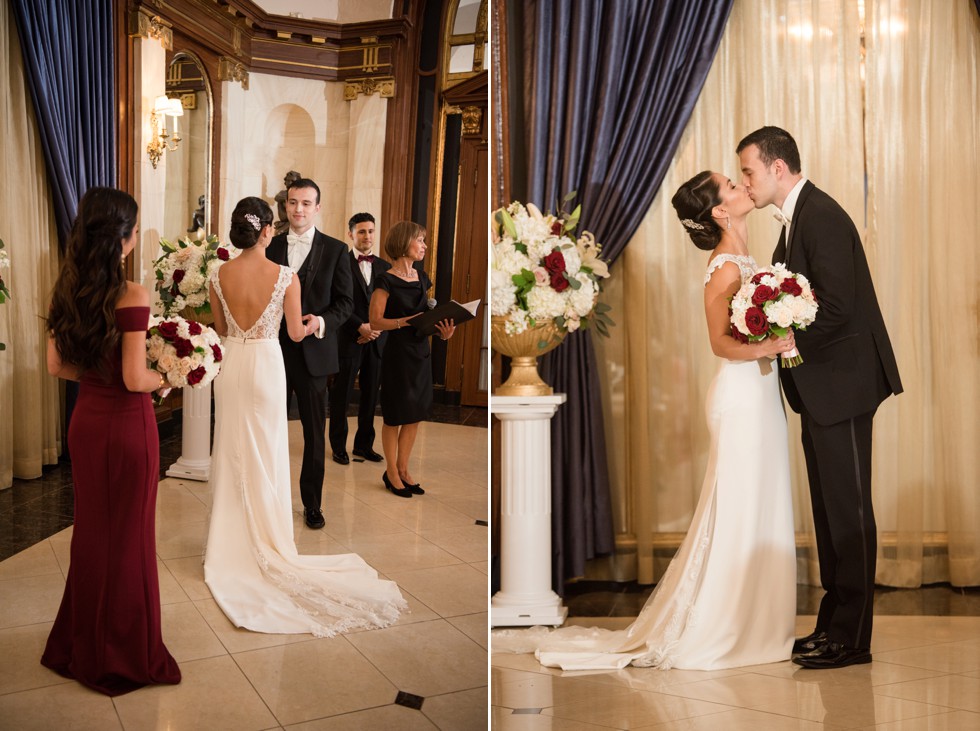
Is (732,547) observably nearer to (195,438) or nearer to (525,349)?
(525,349)

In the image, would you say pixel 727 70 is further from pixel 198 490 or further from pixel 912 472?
pixel 198 490

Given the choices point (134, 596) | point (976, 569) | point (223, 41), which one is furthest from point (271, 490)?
point (976, 569)

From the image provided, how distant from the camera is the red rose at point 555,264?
335cm

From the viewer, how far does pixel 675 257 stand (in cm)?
405

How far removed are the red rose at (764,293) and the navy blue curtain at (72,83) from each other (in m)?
2.06

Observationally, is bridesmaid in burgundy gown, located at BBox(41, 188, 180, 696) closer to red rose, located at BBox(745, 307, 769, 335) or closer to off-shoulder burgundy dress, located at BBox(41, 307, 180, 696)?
off-shoulder burgundy dress, located at BBox(41, 307, 180, 696)

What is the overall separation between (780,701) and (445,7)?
7.33 ft

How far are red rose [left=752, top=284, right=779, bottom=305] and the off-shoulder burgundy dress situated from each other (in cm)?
201

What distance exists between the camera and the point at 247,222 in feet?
5.14

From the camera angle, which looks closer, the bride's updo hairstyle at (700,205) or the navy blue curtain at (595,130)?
the bride's updo hairstyle at (700,205)

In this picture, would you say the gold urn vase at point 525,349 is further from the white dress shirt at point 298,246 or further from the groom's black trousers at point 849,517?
the white dress shirt at point 298,246

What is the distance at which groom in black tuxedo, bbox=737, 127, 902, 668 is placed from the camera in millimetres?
2998

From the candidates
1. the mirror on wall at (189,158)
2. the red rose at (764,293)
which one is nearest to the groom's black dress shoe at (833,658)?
the red rose at (764,293)

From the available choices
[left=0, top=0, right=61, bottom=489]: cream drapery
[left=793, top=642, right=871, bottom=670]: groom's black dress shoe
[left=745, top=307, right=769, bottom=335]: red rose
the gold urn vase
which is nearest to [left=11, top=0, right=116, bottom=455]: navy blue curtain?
[left=0, top=0, right=61, bottom=489]: cream drapery
